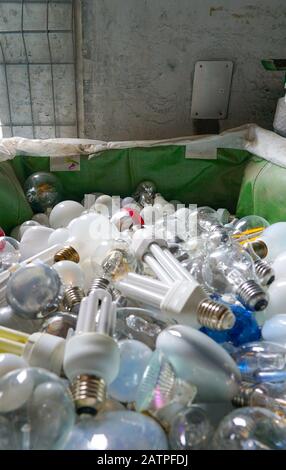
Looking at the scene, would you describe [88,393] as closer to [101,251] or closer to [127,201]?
[101,251]

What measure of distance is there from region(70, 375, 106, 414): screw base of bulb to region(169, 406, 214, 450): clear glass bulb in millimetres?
92

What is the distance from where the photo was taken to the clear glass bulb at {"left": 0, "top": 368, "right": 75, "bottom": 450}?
0.39m

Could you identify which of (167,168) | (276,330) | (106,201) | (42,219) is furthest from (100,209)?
(276,330)

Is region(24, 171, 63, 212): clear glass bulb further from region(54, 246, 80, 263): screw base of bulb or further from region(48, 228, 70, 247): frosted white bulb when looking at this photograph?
region(54, 246, 80, 263): screw base of bulb

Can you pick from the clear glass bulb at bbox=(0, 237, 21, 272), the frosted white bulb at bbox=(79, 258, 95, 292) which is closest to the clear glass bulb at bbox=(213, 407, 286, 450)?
the frosted white bulb at bbox=(79, 258, 95, 292)

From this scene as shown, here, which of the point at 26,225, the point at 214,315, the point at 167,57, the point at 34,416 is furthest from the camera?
the point at 167,57

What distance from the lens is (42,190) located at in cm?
121

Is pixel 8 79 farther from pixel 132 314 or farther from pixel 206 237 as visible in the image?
pixel 132 314

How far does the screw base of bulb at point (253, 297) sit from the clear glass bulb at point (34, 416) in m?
0.31

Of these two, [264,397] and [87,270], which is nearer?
[264,397]

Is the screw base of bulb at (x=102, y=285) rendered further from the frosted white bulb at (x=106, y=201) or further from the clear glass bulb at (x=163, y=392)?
the frosted white bulb at (x=106, y=201)

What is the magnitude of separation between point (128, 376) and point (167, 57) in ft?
3.91

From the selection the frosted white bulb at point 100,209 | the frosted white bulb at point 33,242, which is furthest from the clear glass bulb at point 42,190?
the frosted white bulb at point 33,242

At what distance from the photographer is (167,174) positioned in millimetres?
1294
